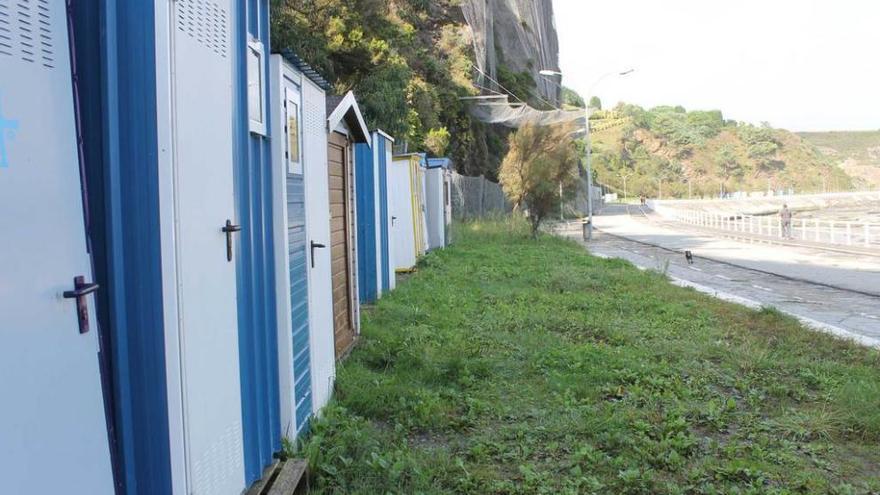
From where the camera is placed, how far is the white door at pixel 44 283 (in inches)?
72.5

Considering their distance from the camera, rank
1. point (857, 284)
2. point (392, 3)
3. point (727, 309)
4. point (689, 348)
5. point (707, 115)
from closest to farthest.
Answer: point (689, 348) < point (727, 309) < point (857, 284) < point (392, 3) < point (707, 115)

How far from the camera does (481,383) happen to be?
6.39 meters

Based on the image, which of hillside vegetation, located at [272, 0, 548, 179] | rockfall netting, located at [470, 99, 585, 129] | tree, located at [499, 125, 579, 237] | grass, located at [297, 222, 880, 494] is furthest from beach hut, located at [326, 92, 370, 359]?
rockfall netting, located at [470, 99, 585, 129]

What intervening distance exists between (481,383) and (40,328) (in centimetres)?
474

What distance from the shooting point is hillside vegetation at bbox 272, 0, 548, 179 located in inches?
874

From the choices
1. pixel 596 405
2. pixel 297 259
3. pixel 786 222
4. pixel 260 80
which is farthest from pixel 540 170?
pixel 260 80

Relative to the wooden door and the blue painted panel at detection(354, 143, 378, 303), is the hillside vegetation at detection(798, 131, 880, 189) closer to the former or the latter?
the blue painted panel at detection(354, 143, 378, 303)

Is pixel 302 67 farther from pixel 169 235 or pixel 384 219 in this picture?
pixel 384 219

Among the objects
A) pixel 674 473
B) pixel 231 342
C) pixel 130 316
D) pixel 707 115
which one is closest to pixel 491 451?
pixel 674 473

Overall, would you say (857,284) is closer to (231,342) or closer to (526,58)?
(231,342)

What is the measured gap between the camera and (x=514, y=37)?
5388 cm

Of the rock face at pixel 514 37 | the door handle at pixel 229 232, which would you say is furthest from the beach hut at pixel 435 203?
the rock face at pixel 514 37

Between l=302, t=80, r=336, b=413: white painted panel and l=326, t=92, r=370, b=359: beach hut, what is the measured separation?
825 mm

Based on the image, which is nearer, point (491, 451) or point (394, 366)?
point (491, 451)
